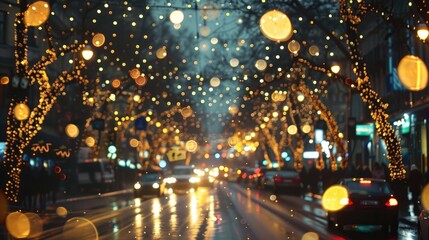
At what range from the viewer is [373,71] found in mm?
65500

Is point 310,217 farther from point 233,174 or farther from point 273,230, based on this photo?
point 233,174

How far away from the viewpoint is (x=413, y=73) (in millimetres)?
48781

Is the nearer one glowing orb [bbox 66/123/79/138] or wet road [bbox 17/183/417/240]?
wet road [bbox 17/183/417/240]

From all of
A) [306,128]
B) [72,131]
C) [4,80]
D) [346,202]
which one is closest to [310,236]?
[346,202]

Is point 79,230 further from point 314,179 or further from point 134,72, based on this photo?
point 314,179

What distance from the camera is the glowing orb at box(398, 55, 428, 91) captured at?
47525 mm

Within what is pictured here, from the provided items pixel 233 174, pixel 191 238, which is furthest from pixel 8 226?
pixel 233 174

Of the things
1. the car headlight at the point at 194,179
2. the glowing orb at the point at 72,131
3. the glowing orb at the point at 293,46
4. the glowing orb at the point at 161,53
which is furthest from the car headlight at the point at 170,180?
the glowing orb at the point at 293,46

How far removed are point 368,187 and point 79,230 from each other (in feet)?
27.2

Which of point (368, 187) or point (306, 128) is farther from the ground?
point (306, 128)

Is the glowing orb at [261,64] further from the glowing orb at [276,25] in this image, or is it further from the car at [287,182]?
the car at [287,182]

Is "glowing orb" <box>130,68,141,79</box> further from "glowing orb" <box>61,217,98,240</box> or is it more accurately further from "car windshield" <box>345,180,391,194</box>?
"car windshield" <box>345,180,391,194</box>

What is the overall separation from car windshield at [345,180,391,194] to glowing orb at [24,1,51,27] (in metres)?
12.8

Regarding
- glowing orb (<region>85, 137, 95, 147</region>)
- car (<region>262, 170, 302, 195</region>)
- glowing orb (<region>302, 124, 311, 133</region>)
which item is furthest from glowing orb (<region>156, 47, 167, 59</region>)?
glowing orb (<region>302, 124, 311, 133</region>)
